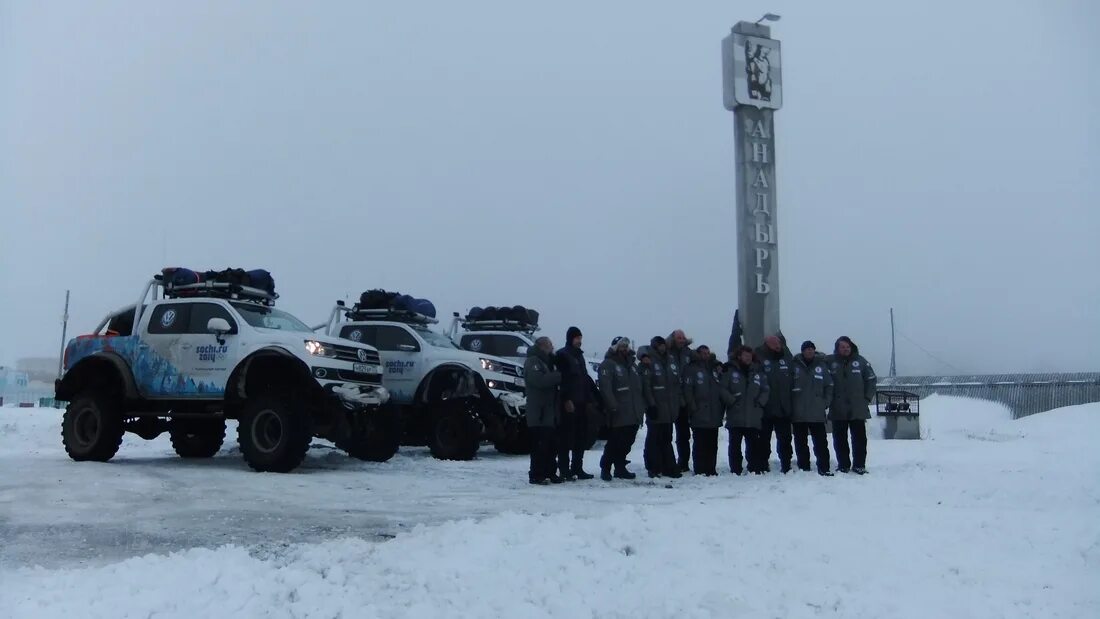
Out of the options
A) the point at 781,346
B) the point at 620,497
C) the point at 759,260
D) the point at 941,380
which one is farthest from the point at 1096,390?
the point at 620,497

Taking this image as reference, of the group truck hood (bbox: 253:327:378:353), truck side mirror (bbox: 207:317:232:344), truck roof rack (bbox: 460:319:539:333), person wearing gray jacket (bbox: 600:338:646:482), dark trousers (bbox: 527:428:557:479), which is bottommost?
dark trousers (bbox: 527:428:557:479)

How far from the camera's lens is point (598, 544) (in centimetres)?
658

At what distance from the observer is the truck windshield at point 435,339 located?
50.5 ft

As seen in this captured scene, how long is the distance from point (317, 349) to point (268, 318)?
1.18m

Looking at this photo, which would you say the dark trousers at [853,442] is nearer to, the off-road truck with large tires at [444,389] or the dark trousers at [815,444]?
the dark trousers at [815,444]

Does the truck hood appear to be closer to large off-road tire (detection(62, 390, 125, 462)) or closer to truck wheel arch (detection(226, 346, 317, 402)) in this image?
truck wheel arch (detection(226, 346, 317, 402))

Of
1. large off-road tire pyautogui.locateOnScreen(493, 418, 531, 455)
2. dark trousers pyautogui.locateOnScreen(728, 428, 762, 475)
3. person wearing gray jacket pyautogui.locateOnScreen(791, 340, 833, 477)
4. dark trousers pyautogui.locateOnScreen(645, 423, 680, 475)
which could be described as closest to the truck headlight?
large off-road tire pyautogui.locateOnScreen(493, 418, 531, 455)

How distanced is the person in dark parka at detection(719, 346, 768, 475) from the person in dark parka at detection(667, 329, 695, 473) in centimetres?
51

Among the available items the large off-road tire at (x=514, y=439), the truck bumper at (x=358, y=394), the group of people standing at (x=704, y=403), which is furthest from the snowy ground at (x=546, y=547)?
the large off-road tire at (x=514, y=439)

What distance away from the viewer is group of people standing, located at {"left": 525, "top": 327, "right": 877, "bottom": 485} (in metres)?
11.4

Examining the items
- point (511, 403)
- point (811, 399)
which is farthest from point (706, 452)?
point (511, 403)

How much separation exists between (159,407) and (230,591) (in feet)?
25.6

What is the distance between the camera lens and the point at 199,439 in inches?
584

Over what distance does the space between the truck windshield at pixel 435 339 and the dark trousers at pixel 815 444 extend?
5.83 metres
